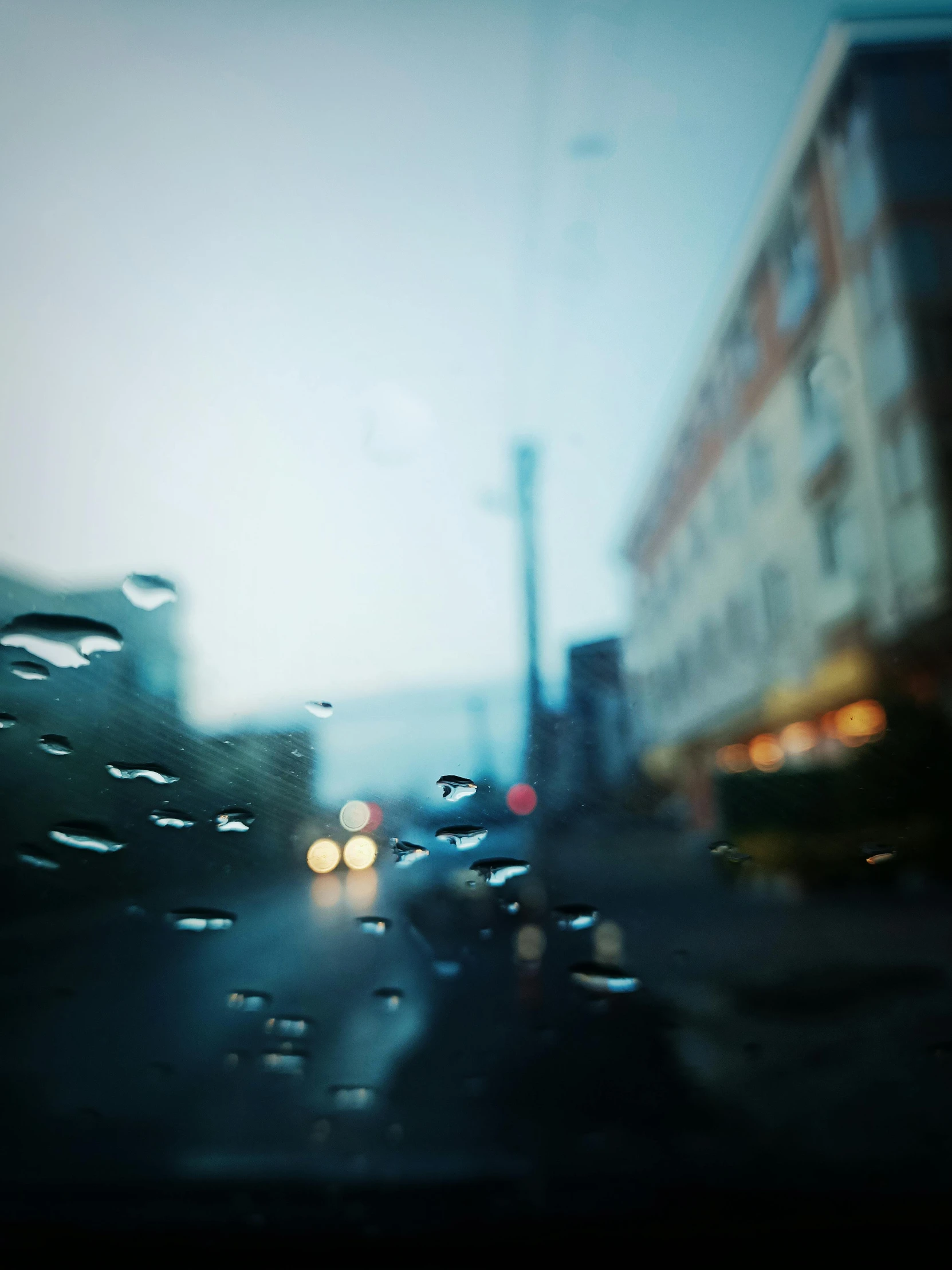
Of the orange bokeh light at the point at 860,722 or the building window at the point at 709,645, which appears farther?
the building window at the point at 709,645

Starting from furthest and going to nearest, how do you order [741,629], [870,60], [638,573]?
[870,60] < [741,629] < [638,573]

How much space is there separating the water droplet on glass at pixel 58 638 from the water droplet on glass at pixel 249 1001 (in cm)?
91

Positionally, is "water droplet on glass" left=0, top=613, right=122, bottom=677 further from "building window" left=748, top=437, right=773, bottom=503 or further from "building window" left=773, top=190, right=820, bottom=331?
"building window" left=773, top=190, right=820, bottom=331

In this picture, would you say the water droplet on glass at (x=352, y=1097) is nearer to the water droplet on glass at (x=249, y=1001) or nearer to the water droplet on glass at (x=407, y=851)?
the water droplet on glass at (x=249, y=1001)

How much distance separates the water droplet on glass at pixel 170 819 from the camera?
2.28 m

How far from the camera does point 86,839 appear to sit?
89.6 inches

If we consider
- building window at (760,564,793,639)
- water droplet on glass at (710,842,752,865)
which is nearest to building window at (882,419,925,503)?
building window at (760,564,793,639)

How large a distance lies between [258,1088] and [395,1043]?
0.36 meters

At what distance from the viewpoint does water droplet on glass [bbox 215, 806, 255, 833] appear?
7.55ft

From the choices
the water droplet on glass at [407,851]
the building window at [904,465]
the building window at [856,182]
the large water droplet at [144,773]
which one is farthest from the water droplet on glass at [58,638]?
the building window at [904,465]

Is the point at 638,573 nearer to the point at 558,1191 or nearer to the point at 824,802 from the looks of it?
the point at 824,802

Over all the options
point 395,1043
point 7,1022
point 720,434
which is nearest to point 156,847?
point 7,1022

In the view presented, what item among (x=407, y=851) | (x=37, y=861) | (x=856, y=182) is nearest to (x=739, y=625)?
(x=407, y=851)

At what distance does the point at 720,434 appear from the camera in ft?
13.0
